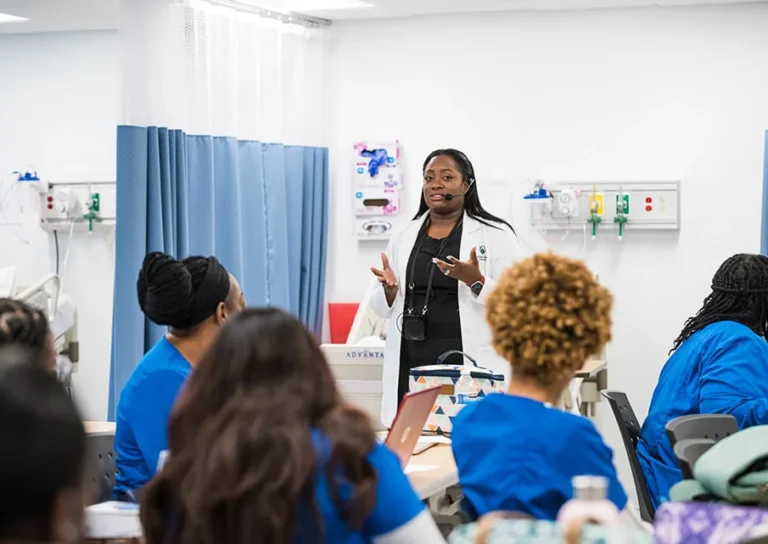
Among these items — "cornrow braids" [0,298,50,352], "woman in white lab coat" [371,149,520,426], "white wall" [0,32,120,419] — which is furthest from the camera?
"white wall" [0,32,120,419]

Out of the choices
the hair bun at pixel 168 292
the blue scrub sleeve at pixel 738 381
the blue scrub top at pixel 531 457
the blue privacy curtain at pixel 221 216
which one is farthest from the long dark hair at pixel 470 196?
the blue scrub top at pixel 531 457

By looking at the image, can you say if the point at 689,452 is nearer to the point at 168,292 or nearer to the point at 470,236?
the point at 168,292

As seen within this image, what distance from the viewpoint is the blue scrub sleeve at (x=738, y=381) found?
276cm

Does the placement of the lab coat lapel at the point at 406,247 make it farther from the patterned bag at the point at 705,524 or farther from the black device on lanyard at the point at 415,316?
the patterned bag at the point at 705,524

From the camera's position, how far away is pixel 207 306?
2.55 metres

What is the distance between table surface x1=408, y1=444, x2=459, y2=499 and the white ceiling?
2725 millimetres

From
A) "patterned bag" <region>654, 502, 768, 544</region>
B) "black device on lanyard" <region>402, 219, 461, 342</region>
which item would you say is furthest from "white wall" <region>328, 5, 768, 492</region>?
"patterned bag" <region>654, 502, 768, 544</region>

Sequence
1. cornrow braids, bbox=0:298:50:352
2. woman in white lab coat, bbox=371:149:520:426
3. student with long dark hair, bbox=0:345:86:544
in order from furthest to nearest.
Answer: woman in white lab coat, bbox=371:149:520:426 → cornrow braids, bbox=0:298:50:352 → student with long dark hair, bbox=0:345:86:544

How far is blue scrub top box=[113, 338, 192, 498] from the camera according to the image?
231cm

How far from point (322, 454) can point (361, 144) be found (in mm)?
4207

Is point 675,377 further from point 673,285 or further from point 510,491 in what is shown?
point 673,285

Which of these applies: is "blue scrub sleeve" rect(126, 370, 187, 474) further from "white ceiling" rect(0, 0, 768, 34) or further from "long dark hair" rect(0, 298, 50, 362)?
"white ceiling" rect(0, 0, 768, 34)

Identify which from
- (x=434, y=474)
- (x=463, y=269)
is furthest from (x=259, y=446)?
(x=463, y=269)

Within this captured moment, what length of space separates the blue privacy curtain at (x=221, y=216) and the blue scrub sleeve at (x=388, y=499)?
2728 millimetres
